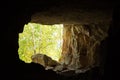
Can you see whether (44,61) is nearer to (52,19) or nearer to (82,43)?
(82,43)

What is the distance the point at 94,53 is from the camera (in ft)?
45.5

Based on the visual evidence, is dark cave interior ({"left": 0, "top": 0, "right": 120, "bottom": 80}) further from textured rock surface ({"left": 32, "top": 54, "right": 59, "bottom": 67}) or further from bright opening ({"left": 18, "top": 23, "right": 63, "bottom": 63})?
bright opening ({"left": 18, "top": 23, "right": 63, "bottom": 63})

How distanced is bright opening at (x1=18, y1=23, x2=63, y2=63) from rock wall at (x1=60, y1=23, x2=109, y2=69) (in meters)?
15.1

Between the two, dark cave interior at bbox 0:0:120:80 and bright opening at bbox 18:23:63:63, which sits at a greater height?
dark cave interior at bbox 0:0:120:80

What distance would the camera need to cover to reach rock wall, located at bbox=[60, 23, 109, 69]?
14.0m

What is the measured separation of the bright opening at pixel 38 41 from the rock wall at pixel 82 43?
15.1m

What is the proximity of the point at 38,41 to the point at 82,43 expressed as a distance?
695 inches

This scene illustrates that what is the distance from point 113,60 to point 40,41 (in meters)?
23.5

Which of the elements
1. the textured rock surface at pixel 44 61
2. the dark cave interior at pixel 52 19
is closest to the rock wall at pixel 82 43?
the textured rock surface at pixel 44 61

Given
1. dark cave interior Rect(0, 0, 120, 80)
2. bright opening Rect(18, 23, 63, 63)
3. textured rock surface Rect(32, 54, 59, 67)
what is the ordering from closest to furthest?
dark cave interior Rect(0, 0, 120, 80), textured rock surface Rect(32, 54, 59, 67), bright opening Rect(18, 23, 63, 63)

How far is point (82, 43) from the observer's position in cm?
1504

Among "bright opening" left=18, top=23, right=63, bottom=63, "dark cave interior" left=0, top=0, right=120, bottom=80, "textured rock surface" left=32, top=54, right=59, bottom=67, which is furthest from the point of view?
"bright opening" left=18, top=23, right=63, bottom=63

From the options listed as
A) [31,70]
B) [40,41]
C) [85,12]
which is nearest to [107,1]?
[85,12]

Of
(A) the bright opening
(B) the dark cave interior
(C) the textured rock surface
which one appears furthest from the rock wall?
(A) the bright opening
